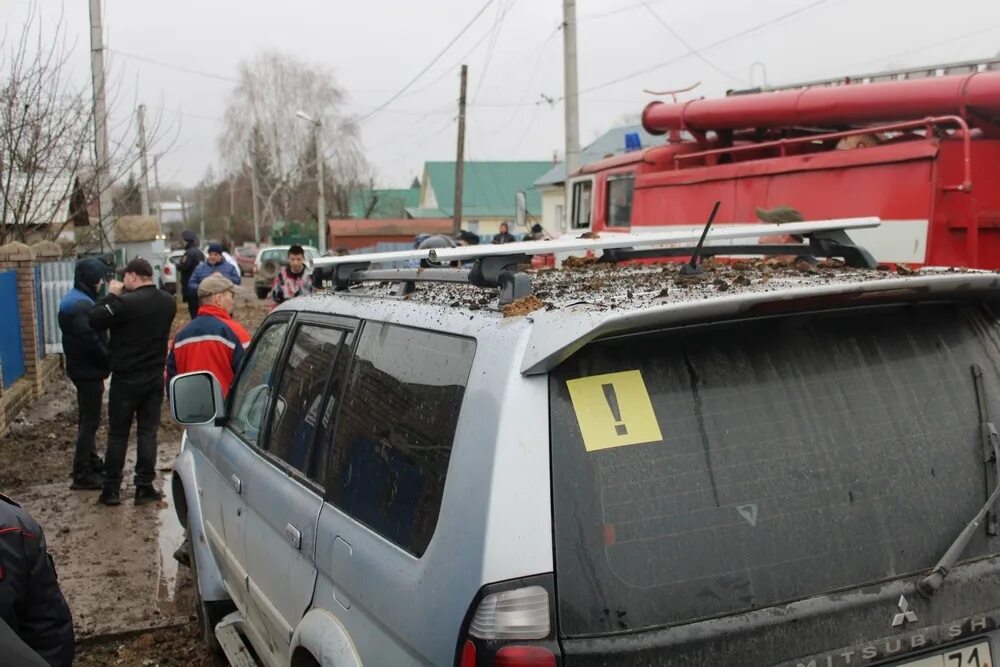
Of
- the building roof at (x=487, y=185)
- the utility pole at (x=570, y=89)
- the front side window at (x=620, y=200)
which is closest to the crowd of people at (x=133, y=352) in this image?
the front side window at (x=620, y=200)

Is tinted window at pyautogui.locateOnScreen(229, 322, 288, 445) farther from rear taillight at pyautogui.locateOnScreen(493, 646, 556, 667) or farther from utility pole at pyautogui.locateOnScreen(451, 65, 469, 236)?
utility pole at pyautogui.locateOnScreen(451, 65, 469, 236)

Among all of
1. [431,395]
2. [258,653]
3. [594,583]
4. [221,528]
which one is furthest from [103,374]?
[594,583]

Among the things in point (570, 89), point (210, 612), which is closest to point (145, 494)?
point (210, 612)

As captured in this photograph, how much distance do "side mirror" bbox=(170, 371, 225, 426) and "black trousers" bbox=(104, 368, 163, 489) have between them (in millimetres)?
3068

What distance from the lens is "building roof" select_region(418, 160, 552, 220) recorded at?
210ft

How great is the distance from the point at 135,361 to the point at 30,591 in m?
4.50

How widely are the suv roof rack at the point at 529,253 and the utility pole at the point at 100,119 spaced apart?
37.8 feet

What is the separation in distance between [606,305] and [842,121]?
26.6 ft

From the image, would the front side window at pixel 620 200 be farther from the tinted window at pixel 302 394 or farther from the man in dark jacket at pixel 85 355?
the tinted window at pixel 302 394

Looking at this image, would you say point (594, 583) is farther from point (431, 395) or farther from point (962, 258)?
point (962, 258)

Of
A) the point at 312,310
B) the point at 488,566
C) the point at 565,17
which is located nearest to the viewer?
the point at 488,566

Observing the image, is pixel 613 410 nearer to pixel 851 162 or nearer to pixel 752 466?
pixel 752 466

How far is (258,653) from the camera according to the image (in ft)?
11.5

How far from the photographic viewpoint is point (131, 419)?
7098mm
